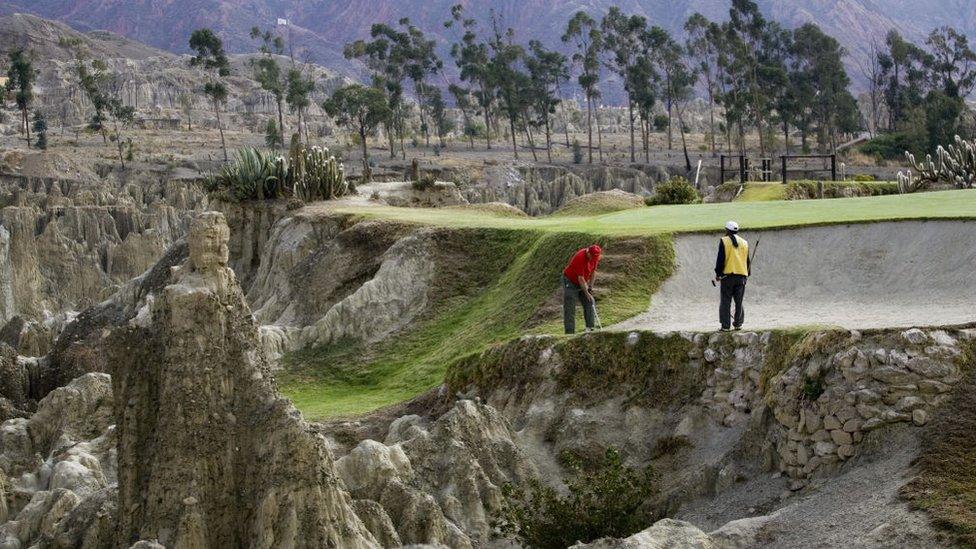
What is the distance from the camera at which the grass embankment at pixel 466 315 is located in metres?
25.3

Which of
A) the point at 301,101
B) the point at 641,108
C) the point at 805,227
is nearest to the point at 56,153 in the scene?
the point at 301,101

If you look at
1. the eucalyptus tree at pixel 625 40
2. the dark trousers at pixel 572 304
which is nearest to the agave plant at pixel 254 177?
the dark trousers at pixel 572 304

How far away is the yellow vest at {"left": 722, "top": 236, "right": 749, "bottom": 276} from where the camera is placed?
2011cm

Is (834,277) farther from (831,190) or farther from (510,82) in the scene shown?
(510,82)

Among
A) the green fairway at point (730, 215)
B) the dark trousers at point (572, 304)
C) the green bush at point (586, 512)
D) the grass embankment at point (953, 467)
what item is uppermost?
the green fairway at point (730, 215)

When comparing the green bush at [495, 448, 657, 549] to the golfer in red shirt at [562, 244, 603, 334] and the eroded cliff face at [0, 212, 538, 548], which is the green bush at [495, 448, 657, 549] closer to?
the eroded cliff face at [0, 212, 538, 548]

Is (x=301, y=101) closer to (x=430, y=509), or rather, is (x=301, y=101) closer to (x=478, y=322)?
(x=478, y=322)

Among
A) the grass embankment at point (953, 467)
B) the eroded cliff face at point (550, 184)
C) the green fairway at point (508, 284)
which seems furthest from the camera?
the eroded cliff face at point (550, 184)

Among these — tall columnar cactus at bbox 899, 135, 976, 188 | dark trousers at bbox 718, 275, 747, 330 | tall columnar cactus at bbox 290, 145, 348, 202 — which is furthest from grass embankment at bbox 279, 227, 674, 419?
tall columnar cactus at bbox 899, 135, 976, 188

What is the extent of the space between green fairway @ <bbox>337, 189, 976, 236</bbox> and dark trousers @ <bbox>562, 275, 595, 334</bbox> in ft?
14.5

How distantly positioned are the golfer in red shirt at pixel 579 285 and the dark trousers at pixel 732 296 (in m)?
2.65

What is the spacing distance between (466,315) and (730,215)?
5389 mm

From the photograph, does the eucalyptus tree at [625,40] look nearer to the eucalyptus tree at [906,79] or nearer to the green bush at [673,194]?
the eucalyptus tree at [906,79]

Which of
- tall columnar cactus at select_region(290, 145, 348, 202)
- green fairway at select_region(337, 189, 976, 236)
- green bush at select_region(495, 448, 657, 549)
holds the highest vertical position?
tall columnar cactus at select_region(290, 145, 348, 202)
